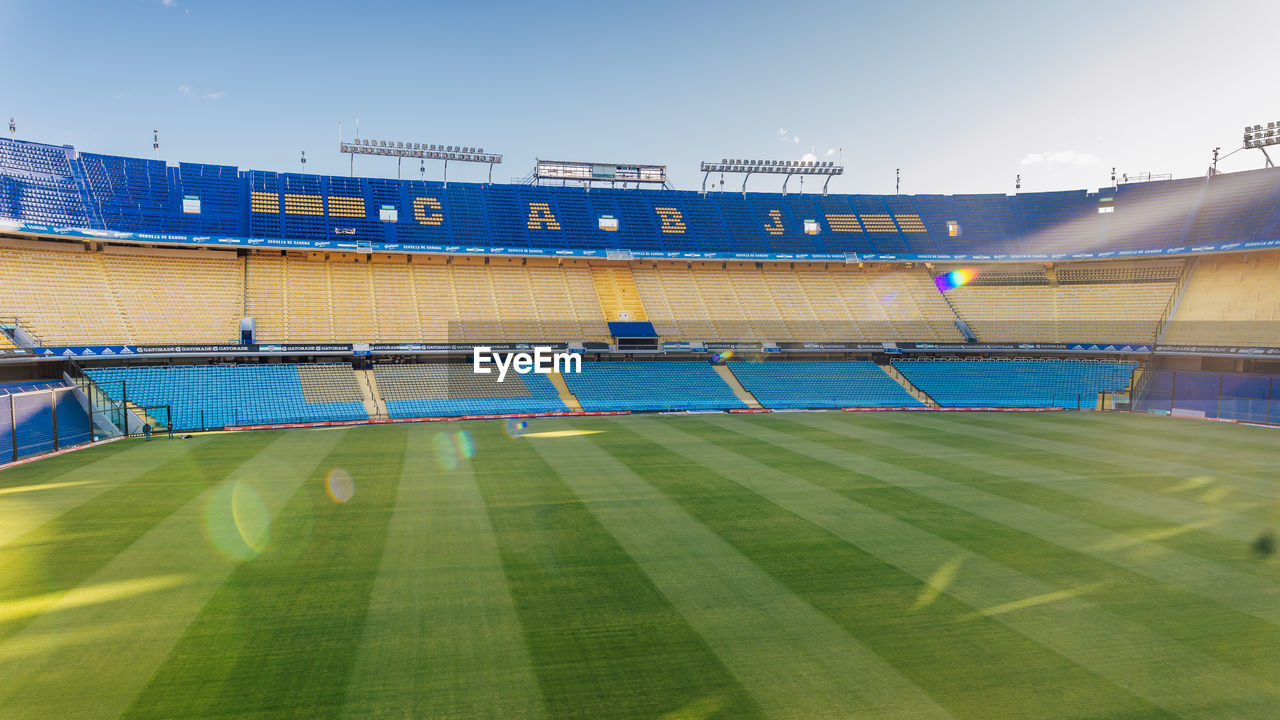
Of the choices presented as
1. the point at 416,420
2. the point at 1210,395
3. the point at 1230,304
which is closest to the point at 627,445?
the point at 416,420

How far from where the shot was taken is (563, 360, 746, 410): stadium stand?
37625 mm

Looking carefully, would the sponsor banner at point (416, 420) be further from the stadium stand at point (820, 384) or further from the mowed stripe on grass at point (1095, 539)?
the mowed stripe on grass at point (1095, 539)

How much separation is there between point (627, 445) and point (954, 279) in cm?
3558

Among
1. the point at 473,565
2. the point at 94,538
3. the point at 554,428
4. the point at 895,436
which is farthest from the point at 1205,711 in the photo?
the point at 554,428

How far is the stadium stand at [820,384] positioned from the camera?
39.4 m

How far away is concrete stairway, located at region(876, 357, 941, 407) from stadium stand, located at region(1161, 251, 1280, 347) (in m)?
15.4

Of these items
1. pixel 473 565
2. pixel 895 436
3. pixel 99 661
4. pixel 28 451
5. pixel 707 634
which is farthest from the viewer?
pixel 895 436

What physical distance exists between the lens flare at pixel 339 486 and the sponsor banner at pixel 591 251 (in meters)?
24.8

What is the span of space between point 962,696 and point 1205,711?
8.86 feet

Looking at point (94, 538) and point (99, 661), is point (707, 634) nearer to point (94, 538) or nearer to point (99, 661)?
point (99, 661)

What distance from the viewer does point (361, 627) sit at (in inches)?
381

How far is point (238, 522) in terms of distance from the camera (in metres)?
14.7

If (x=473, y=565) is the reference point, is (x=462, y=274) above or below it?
above

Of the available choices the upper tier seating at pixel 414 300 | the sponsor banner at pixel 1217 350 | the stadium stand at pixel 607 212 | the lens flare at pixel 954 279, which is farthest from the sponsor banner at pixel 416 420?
the sponsor banner at pixel 1217 350
